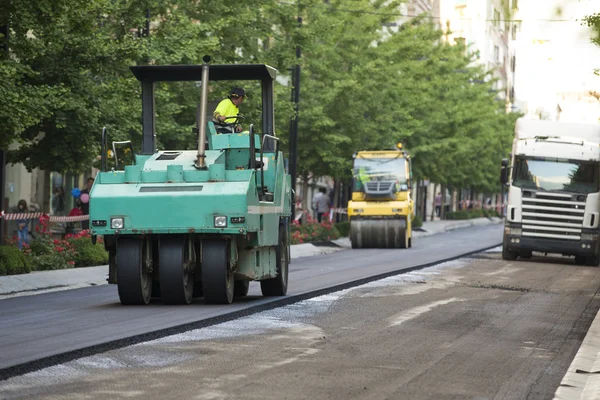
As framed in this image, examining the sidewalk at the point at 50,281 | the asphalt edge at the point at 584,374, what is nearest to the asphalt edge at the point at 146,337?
the asphalt edge at the point at 584,374

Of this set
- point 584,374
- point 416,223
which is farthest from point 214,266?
point 416,223

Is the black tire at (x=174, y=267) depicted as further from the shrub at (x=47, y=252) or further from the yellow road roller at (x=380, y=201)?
the yellow road roller at (x=380, y=201)

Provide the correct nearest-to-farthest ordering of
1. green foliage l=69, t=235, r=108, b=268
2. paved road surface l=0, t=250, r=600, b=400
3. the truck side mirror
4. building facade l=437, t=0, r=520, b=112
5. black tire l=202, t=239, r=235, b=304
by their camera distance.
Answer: building facade l=437, t=0, r=520, b=112
paved road surface l=0, t=250, r=600, b=400
black tire l=202, t=239, r=235, b=304
green foliage l=69, t=235, r=108, b=268
the truck side mirror

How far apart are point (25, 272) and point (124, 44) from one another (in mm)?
4901

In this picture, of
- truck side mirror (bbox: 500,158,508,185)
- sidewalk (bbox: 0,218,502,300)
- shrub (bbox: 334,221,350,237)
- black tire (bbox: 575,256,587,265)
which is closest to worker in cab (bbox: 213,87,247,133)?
sidewalk (bbox: 0,218,502,300)

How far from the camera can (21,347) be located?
12.3 meters

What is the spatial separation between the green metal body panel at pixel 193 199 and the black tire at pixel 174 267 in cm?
22

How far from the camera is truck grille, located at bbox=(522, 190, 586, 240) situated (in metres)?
34.3

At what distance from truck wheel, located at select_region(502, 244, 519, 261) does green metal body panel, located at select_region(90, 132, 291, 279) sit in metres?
18.4

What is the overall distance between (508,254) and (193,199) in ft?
66.4

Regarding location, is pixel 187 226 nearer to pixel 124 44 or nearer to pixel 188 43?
pixel 124 44

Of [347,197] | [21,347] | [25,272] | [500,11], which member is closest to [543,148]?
[25,272]

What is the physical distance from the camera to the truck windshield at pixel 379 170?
142 ft

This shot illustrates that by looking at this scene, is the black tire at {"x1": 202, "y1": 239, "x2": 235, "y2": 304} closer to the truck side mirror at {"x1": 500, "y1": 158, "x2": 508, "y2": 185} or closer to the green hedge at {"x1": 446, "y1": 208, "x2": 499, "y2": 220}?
the truck side mirror at {"x1": 500, "y1": 158, "x2": 508, "y2": 185}
